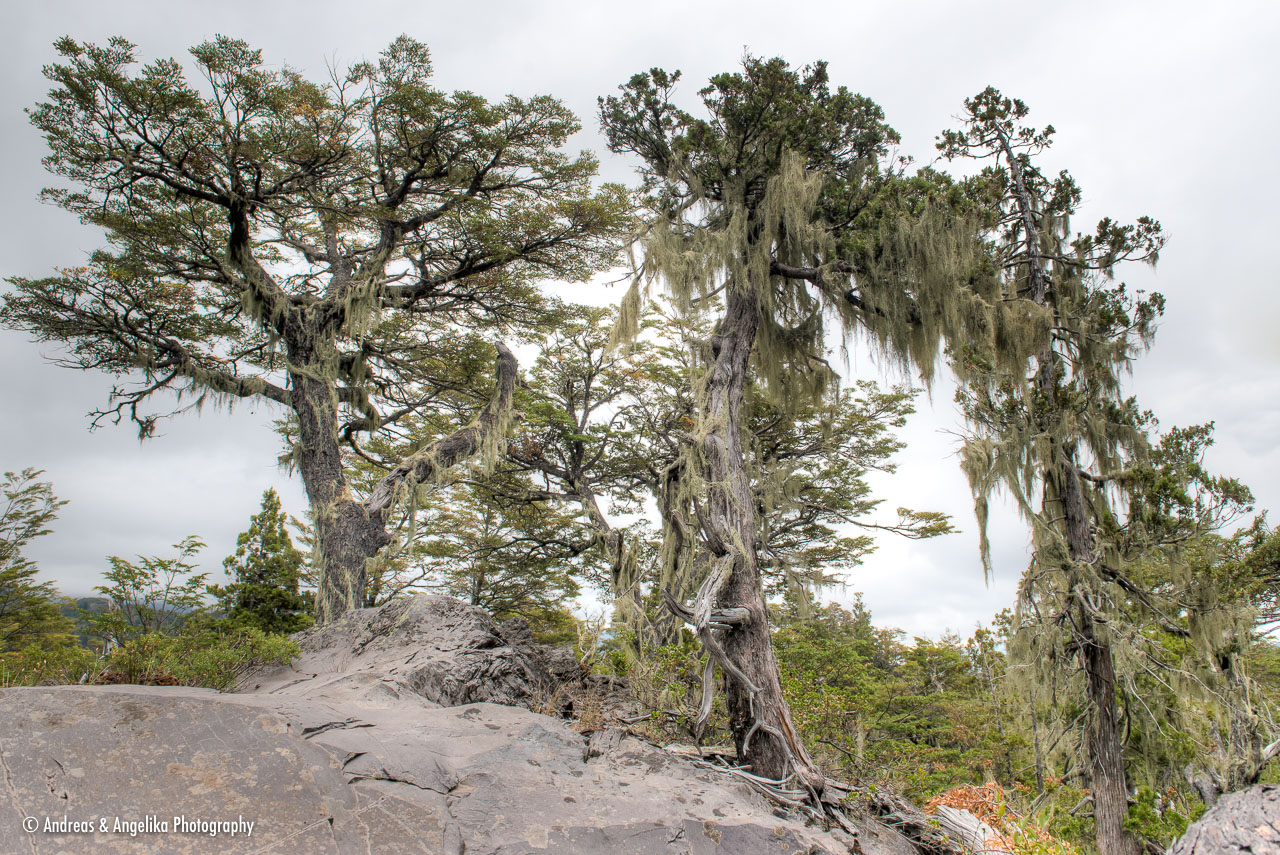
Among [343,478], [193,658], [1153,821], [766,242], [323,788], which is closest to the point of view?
[323,788]

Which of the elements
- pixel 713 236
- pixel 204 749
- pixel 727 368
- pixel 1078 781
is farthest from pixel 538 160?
pixel 1078 781

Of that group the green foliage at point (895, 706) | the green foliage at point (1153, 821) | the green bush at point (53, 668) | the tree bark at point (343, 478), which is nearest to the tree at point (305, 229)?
the tree bark at point (343, 478)

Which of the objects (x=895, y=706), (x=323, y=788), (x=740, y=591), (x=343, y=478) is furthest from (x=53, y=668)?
(x=895, y=706)

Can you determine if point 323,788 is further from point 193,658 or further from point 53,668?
point 53,668

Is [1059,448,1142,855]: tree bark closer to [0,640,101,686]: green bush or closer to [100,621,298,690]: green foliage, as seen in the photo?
[100,621,298,690]: green foliage

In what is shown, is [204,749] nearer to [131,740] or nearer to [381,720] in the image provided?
[131,740]

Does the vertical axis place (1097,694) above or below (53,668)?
below

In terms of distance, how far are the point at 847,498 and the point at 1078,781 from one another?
6380 millimetres

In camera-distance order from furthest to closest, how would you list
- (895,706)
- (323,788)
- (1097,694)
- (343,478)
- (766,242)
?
(895,706) → (343,478) → (1097,694) → (766,242) → (323,788)

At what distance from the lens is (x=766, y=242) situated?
7.40 metres

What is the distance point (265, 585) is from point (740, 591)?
8.71m

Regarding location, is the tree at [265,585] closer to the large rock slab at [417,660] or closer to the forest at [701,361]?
the forest at [701,361]

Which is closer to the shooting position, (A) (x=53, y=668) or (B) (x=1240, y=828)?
(B) (x=1240, y=828)

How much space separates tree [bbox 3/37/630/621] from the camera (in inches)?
346
